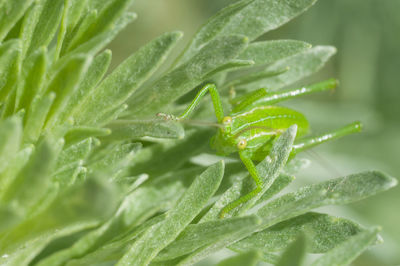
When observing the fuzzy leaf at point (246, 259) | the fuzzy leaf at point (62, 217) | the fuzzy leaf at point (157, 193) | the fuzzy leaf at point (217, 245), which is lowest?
the fuzzy leaf at point (246, 259)

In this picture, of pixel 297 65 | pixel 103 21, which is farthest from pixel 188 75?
pixel 297 65

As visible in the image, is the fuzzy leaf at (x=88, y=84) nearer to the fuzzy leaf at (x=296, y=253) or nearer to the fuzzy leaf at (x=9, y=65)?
the fuzzy leaf at (x=9, y=65)

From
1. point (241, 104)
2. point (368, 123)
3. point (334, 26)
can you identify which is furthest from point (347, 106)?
point (241, 104)

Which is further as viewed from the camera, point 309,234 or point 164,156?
point 164,156

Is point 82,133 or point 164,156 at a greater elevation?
point 82,133

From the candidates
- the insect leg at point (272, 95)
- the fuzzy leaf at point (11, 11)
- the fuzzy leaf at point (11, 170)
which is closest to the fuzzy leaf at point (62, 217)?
the fuzzy leaf at point (11, 170)

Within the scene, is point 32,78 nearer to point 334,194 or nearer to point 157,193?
point 157,193

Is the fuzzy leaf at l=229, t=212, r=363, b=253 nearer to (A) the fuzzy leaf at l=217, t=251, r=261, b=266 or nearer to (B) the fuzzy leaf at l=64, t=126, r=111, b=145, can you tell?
(A) the fuzzy leaf at l=217, t=251, r=261, b=266

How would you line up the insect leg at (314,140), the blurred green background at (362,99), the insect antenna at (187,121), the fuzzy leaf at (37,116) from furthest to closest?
the blurred green background at (362,99)
the insect leg at (314,140)
the insect antenna at (187,121)
the fuzzy leaf at (37,116)
